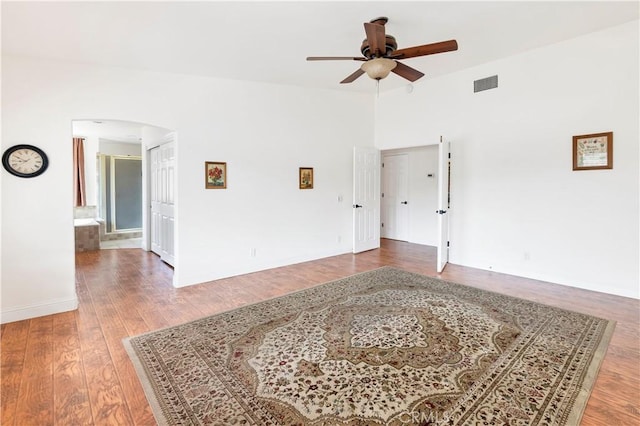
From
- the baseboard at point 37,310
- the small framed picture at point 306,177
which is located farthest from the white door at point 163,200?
the small framed picture at point 306,177

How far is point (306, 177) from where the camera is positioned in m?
5.81

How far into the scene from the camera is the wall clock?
330cm

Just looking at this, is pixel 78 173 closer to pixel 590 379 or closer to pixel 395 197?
pixel 395 197

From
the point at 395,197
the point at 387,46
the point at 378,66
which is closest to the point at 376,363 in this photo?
the point at 378,66

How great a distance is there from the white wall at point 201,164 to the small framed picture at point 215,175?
8cm

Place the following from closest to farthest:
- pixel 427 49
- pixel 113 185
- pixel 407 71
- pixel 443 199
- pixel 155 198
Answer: pixel 427 49, pixel 407 71, pixel 443 199, pixel 155 198, pixel 113 185

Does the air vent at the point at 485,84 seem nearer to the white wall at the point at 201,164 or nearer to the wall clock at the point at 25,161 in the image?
the white wall at the point at 201,164

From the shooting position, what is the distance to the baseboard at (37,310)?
10.9 ft

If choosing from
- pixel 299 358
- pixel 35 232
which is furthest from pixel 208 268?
pixel 299 358

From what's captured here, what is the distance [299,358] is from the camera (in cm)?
253

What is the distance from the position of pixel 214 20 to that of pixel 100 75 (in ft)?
5.67

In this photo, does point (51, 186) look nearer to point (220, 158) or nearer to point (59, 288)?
point (59, 288)

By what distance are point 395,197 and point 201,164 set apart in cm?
536

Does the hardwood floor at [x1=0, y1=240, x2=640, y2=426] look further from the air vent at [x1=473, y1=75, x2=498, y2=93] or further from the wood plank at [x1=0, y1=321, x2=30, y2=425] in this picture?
the air vent at [x1=473, y1=75, x2=498, y2=93]
